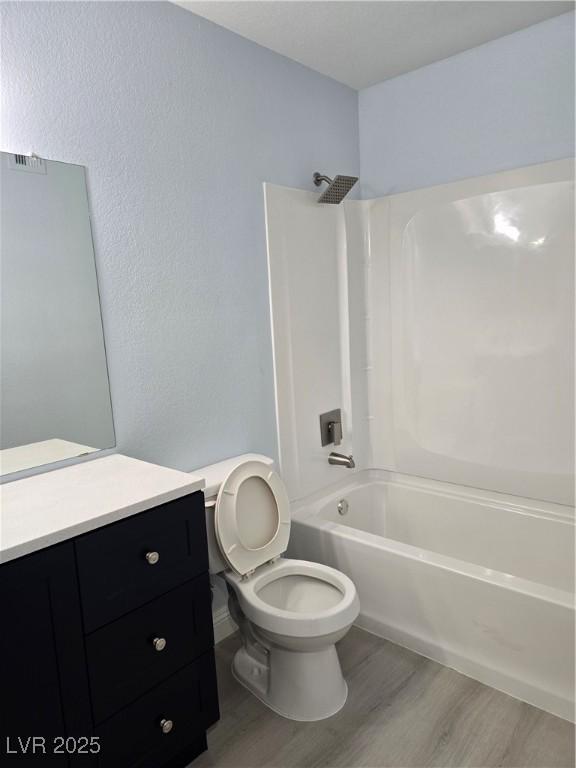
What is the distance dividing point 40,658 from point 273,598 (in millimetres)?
994

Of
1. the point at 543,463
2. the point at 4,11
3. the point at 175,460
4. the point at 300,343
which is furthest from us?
the point at 300,343

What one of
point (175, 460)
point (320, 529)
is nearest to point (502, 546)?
point (320, 529)

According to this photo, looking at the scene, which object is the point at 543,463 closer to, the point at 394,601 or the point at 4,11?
the point at 394,601

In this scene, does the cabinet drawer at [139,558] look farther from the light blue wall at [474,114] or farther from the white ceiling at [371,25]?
the light blue wall at [474,114]

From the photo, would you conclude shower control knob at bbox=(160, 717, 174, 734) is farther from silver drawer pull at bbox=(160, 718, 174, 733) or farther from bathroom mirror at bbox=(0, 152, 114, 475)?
bathroom mirror at bbox=(0, 152, 114, 475)

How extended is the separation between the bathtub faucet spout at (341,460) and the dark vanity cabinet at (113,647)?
1.21 metres

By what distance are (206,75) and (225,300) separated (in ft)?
2.85

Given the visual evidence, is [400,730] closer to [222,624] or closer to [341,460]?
→ [222,624]

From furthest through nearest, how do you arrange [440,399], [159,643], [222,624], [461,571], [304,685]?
[440,399] → [222,624] → [461,571] → [304,685] → [159,643]

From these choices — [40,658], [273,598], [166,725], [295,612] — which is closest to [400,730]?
[295,612]

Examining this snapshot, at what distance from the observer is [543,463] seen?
8.07ft

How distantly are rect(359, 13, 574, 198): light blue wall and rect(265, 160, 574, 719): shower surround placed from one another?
103 mm

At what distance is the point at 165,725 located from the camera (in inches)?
62.8

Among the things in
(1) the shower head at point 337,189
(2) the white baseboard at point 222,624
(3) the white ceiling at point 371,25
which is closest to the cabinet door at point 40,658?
(2) the white baseboard at point 222,624
